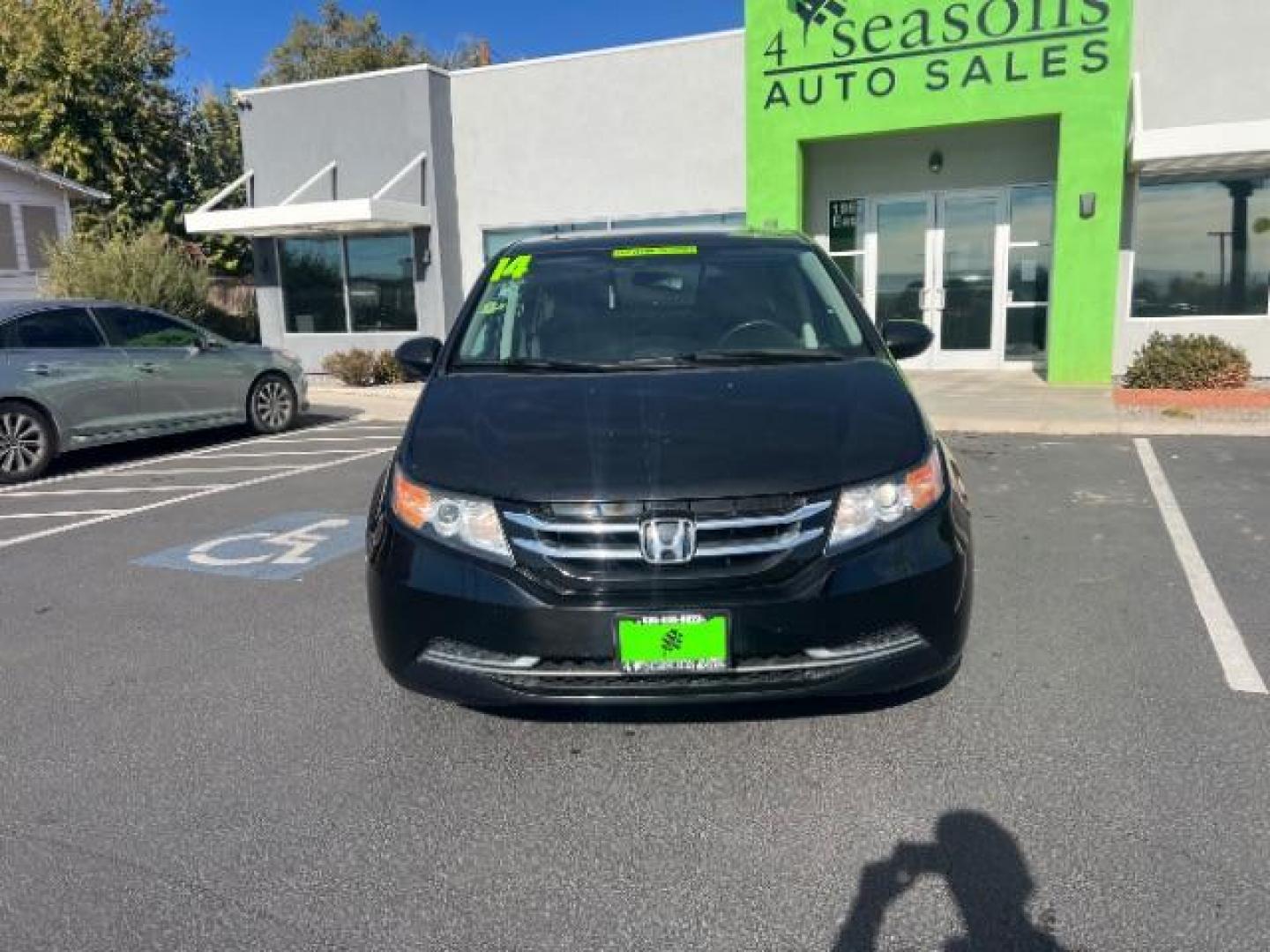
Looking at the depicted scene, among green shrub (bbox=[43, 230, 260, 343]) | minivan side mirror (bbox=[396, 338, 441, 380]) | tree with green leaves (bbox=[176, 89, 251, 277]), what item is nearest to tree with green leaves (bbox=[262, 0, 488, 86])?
tree with green leaves (bbox=[176, 89, 251, 277])

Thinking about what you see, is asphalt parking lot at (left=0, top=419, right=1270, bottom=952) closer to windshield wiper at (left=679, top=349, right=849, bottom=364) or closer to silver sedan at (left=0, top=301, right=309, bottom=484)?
windshield wiper at (left=679, top=349, right=849, bottom=364)

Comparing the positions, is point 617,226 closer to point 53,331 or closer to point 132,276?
point 132,276

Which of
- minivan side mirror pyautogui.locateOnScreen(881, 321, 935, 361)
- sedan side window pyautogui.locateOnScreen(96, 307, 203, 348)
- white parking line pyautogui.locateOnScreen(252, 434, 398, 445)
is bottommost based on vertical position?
white parking line pyautogui.locateOnScreen(252, 434, 398, 445)

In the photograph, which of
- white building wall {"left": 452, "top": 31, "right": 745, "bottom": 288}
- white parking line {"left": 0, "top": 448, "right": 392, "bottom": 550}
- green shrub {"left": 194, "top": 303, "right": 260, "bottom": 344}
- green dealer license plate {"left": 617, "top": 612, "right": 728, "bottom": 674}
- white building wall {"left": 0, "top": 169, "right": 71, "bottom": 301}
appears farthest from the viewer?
green shrub {"left": 194, "top": 303, "right": 260, "bottom": 344}

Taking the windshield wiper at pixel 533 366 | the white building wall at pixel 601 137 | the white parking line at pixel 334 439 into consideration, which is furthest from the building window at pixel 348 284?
the windshield wiper at pixel 533 366

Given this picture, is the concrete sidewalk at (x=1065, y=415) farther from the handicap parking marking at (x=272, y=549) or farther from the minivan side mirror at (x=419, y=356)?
the minivan side mirror at (x=419, y=356)

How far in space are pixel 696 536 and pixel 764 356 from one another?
1.28m

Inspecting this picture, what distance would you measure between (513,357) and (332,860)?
6.85ft

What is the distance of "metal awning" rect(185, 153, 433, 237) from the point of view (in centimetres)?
1520

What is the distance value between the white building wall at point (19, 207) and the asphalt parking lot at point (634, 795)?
65.9ft

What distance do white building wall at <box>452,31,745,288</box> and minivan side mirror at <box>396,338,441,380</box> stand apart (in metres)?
11.2

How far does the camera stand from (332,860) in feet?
9.01

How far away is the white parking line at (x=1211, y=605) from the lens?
377 centimetres

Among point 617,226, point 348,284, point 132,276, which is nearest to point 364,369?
point 348,284
